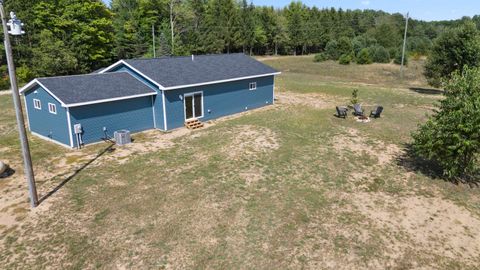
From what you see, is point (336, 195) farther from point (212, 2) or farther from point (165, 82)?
point (212, 2)

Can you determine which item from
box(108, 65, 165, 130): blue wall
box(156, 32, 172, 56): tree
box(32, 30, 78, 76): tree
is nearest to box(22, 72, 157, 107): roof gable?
box(108, 65, 165, 130): blue wall

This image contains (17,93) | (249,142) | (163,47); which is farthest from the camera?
(163,47)

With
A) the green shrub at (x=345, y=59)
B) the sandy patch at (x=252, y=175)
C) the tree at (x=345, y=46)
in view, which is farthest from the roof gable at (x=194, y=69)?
the tree at (x=345, y=46)

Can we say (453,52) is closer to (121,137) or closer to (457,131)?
(457,131)

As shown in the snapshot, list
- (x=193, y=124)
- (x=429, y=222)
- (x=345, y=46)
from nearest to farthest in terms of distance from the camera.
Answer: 1. (x=429, y=222)
2. (x=193, y=124)
3. (x=345, y=46)

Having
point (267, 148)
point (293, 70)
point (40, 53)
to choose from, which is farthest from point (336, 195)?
point (293, 70)

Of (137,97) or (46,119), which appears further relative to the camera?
(137,97)

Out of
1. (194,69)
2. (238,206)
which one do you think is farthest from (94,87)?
(238,206)

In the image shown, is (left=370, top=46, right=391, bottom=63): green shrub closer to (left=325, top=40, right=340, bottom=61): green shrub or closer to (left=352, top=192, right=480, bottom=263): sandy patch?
(left=325, top=40, right=340, bottom=61): green shrub
